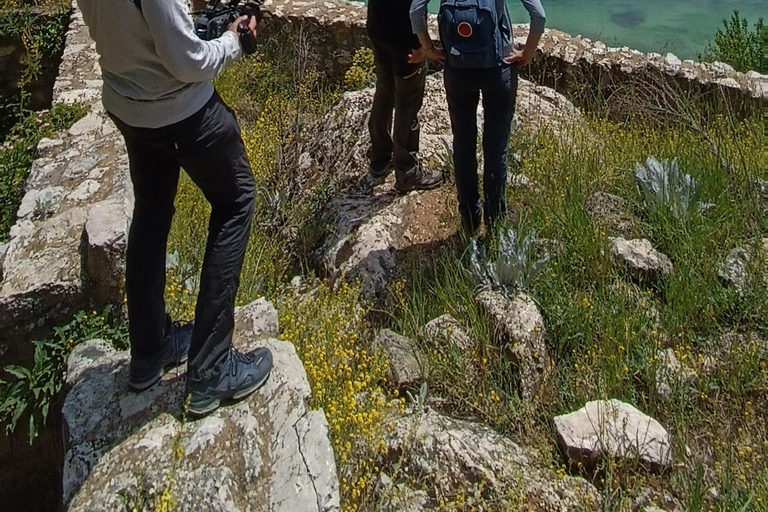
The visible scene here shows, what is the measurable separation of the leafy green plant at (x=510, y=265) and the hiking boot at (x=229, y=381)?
124cm

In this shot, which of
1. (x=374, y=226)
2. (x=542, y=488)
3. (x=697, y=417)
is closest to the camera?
(x=542, y=488)

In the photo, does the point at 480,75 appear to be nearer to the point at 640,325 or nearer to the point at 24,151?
the point at 640,325

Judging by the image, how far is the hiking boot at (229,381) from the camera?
249 cm

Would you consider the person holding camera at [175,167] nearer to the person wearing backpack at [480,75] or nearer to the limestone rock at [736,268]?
the person wearing backpack at [480,75]

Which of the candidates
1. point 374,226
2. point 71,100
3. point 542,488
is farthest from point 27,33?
point 542,488

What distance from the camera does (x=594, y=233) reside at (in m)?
3.64

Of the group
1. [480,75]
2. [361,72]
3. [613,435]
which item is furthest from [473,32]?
[361,72]

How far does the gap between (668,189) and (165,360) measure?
2.53m

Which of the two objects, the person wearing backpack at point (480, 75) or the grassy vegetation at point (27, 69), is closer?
the person wearing backpack at point (480, 75)

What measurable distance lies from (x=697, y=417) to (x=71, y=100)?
4187 millimetres

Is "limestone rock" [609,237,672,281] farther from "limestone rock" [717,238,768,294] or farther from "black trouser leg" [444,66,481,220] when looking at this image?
"black trouser leg" [444,66,481,220]

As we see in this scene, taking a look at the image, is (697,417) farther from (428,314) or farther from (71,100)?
(71,100)

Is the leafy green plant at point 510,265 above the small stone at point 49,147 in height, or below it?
below

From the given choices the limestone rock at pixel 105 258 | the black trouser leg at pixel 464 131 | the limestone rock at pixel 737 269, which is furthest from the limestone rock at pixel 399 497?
the limestone rock at pixel 737 269
